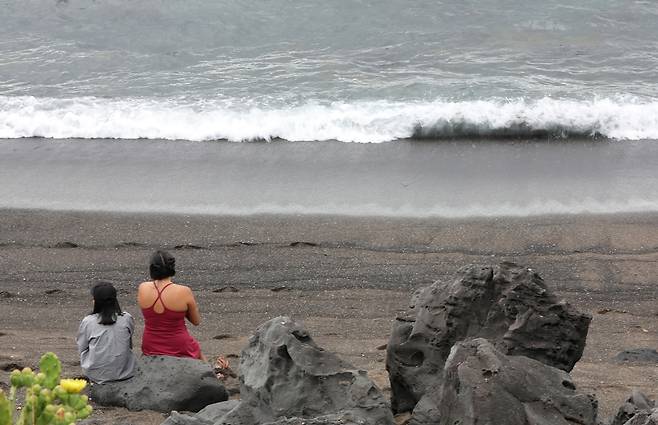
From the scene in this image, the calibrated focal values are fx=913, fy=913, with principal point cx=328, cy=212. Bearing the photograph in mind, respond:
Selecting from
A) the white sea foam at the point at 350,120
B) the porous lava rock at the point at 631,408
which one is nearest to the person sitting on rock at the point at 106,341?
the porous lava rock at the point at 631,408

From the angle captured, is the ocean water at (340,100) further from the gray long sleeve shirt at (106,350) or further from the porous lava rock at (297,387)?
the porous lava rock at (297,387)

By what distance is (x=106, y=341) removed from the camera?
6035mm

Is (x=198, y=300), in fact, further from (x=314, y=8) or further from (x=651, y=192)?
(x=314, y=8)

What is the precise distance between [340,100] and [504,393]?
32.5 ft

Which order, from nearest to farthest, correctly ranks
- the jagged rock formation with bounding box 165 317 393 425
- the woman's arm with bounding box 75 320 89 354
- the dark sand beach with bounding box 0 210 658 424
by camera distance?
the jagged rock formation with bounding box 165 317 393 425
the woman's arm with bounding box 75 320 89 354
the dark sand beach with bounding box 0 210 658 424

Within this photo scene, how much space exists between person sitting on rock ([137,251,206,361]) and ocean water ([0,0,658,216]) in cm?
386

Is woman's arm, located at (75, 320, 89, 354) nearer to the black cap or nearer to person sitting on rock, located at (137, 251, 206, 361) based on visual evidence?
the black cap

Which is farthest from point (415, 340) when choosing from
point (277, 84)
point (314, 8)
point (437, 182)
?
point (314, 8)

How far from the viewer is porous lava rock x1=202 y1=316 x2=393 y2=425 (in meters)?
4.68

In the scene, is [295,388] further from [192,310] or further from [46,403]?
[46,403]

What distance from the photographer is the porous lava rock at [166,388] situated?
581 cm

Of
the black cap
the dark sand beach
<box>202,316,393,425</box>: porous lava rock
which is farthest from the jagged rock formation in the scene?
the dark sand beach

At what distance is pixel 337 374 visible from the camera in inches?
189

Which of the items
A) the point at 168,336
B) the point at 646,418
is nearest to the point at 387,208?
the point at 168,336
